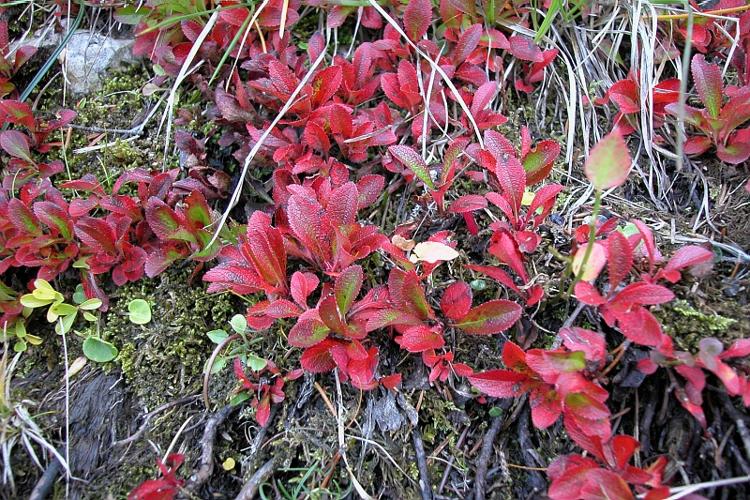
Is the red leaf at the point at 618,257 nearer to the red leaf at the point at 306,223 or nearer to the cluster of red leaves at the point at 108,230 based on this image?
the red leaf at the point at 306,223

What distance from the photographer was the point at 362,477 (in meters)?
1.61

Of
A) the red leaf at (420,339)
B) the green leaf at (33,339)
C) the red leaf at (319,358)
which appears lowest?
the green leaf at (33,339)

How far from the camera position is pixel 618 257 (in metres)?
1.53

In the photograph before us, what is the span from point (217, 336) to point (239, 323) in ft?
0.27

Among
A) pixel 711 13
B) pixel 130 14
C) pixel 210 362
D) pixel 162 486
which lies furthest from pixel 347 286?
pixel 711 13

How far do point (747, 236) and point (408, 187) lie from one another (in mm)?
1095

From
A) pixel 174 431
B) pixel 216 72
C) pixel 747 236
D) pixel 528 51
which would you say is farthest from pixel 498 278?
pixel 216 72

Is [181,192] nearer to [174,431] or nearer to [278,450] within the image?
[174,431]

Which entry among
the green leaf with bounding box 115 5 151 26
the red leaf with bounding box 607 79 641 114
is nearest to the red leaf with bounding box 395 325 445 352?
the red leaf with bounding box 607 79 641 114

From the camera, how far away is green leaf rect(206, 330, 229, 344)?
1804 millimetres

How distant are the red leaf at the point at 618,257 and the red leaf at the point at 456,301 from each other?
0.40m

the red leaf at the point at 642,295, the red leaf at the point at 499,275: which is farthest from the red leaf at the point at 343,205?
the red leaf at the point at 642,295

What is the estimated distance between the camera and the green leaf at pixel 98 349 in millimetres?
1839

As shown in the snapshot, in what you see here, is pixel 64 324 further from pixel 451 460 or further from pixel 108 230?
pixel 451 460
